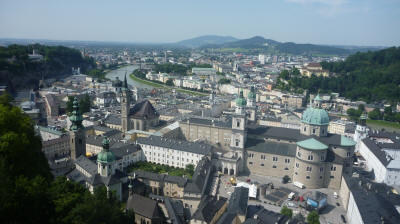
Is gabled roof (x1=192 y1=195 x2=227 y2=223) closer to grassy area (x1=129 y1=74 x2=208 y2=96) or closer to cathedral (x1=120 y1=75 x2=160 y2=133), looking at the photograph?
cathedral (x1=120 y1=75 x2=160 y2=133)

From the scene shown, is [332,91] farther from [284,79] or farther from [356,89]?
[284,79]

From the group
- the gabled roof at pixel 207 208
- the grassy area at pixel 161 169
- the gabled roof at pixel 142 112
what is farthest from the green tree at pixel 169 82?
the gabled roof at pixel 207 208

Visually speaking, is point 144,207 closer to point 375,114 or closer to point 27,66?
point 375,114

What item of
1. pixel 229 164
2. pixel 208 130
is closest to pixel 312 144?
pixel 229 164

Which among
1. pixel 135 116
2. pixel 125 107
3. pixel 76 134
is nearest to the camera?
pixel 76 134

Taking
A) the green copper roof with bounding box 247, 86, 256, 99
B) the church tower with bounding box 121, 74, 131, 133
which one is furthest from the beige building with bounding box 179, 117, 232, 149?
the church tower with bounding box 121, 74, 131, 133
